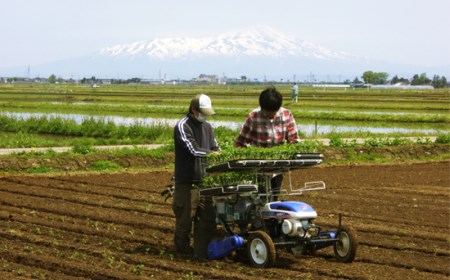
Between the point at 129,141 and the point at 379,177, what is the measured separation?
30.7ft

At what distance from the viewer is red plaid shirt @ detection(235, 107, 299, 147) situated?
8938 mm

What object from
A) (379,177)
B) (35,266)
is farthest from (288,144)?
(379,177)

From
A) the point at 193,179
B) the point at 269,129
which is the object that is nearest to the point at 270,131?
the point at 269,129

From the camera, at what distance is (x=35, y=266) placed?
27.9ft

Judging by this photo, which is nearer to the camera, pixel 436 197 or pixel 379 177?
pixel 436 197

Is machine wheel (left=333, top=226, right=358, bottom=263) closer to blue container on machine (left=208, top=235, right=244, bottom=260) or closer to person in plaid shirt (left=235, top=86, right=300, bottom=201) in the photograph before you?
person in plaid shirt (left=235, top=86, right=300, bottom=201)

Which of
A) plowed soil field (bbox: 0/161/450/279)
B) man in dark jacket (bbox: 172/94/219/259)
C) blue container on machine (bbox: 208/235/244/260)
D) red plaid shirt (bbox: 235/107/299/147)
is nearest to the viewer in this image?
plowed soil field (bbox: 0/161/450/279)

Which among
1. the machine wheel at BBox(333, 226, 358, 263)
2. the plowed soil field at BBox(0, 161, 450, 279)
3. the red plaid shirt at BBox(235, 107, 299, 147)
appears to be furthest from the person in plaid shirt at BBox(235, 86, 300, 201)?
A: the plowed soil field at BBox(0, 161, 450, 279)

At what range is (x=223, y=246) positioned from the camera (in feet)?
28.6

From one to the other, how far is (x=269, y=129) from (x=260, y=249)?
1379mm

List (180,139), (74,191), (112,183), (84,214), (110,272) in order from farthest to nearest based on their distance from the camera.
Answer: (112,183) < (74,191) < (84,214) < (180,139) < (110,272)

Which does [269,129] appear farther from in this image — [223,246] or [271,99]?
[223,246]

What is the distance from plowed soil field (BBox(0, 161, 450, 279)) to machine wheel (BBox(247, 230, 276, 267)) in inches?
4.0

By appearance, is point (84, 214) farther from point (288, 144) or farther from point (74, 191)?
point (288, 144)
